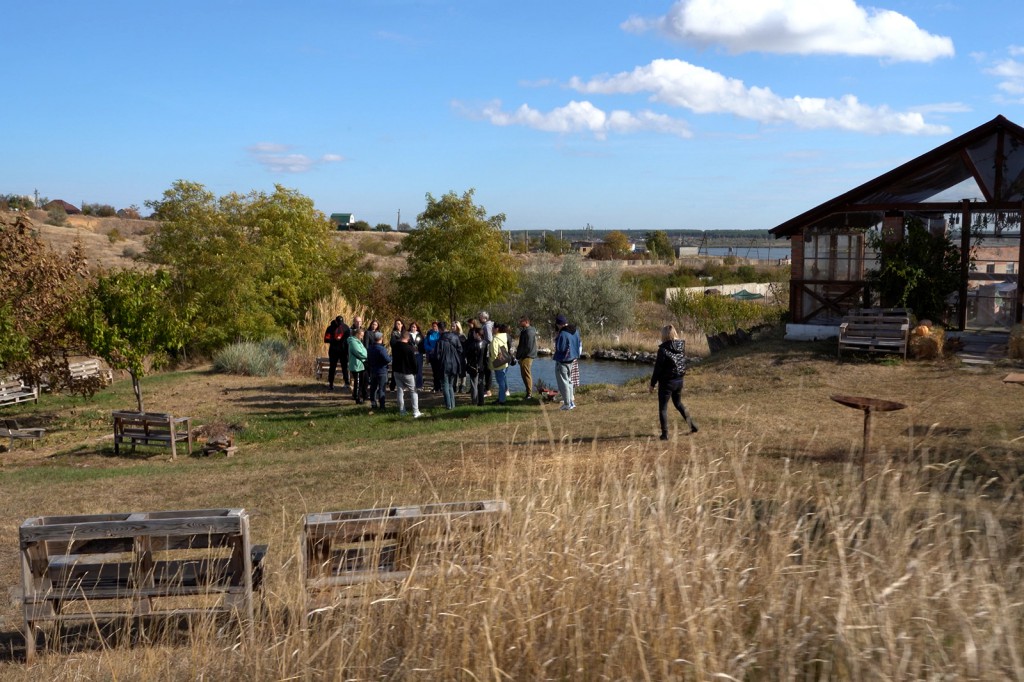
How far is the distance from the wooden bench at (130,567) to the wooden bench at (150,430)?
951cm

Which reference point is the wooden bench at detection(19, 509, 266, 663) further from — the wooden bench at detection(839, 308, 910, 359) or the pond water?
the pond water

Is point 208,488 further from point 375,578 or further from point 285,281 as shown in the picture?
point 285,281

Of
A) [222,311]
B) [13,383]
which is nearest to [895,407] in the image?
[13,383]

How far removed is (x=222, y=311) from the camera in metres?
28.0

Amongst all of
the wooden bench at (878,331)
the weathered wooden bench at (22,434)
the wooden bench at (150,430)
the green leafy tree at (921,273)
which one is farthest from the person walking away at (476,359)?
the green leafy tree at (921,273)

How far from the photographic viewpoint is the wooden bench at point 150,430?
15.2 m

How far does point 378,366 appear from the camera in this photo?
687 inches

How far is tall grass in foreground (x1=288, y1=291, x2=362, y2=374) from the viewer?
26484 mm

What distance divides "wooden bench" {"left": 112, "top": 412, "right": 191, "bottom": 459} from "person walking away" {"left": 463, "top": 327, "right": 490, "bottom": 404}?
17.0 ft

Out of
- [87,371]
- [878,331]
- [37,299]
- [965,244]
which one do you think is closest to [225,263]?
[87,371]

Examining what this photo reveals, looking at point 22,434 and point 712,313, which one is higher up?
point 712,313

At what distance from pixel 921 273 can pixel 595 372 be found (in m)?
12.2

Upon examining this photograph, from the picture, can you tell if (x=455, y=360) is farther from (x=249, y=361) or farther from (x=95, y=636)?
(x=95, y=636)

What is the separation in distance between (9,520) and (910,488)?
9.37m
